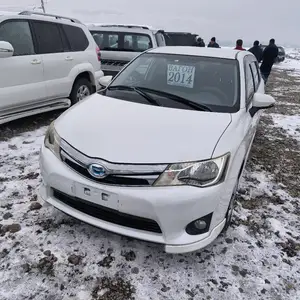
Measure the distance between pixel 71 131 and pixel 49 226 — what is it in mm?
863

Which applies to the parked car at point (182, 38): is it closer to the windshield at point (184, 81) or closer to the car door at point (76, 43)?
the car door at point (76, 43)

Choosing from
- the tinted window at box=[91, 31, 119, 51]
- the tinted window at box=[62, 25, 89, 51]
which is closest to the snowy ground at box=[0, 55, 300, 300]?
the tinted window at box=[62, 25, 89, 51]

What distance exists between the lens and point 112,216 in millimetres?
2166

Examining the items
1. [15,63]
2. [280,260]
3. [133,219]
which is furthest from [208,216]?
[15,63]

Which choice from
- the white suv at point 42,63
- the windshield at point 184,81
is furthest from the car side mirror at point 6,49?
the windshield at point 184,81

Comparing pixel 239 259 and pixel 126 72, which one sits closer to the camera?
pixel 239 259

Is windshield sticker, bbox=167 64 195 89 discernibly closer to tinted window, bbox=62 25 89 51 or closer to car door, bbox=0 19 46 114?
car door, bbox=0 19 46 114

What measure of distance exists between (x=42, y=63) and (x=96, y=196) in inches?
137

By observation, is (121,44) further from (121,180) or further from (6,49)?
(121,180)

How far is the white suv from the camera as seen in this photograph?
4336mm

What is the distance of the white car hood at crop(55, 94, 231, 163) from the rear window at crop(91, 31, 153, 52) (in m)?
5.90

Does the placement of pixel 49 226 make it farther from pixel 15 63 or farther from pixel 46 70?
pixel 46 70

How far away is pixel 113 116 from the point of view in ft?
8.64

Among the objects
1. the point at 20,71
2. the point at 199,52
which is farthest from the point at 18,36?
the point at 199,52
